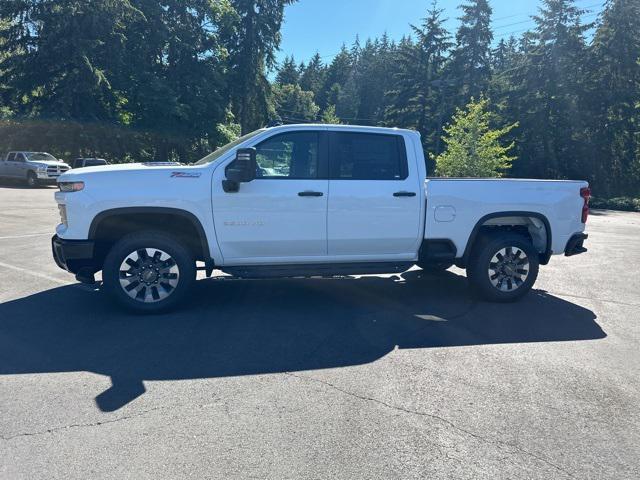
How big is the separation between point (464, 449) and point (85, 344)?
11.2 feet

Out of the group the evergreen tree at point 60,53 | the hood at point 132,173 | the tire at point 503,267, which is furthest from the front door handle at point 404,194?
the evergreen tree at point 60,53

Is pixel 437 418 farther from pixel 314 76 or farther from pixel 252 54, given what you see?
pixel 314 76

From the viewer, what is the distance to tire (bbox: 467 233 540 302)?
6340mm

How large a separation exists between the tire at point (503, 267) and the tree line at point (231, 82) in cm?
2606

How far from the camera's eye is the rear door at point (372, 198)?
19.2ft

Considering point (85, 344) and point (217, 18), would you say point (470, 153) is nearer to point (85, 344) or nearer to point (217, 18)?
point (217, 18)

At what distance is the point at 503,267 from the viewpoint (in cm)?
639

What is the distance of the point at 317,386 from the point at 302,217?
7.44ft

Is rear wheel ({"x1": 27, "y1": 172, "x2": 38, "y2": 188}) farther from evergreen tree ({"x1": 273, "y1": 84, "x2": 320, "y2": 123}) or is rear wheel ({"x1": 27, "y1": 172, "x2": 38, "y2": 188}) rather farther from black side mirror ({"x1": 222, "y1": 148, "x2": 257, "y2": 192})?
evergreen tree ({"x1": 273, "y1": 84, "x2": 320, "y2": 123})

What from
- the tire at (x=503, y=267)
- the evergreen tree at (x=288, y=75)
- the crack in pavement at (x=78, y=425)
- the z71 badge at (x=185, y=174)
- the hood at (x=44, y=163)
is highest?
the evergreen tree at (x=288, y=75)

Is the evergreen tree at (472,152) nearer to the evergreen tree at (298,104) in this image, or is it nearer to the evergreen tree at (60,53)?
the evergreen tree at (60,53)

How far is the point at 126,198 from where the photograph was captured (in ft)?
17.5

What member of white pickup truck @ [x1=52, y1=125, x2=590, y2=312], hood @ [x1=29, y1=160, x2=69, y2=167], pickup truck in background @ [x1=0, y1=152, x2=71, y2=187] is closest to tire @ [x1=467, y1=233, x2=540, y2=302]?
white pickup truck @ [x1=52, y1=125, x2=590, y2=312]

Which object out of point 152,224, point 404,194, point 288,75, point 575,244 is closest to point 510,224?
point 575,244
